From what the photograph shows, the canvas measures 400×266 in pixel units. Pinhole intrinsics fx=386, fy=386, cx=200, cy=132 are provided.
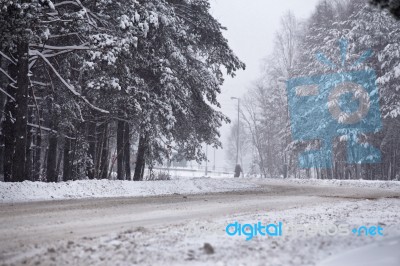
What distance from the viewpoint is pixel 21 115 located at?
1261cm

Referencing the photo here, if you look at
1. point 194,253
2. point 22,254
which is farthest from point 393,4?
point 22,254

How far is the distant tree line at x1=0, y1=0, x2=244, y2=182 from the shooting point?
40.8 feet

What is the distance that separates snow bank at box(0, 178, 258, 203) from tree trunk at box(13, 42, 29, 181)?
4.17ft

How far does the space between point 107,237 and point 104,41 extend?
8.38 metres

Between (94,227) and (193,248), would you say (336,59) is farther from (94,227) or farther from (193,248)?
(193,248)

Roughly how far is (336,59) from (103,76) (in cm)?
2191

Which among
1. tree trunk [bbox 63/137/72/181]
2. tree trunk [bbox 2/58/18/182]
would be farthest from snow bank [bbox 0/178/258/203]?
tree trunk [bbox 63/137/72/181]

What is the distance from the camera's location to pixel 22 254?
15.3 feet

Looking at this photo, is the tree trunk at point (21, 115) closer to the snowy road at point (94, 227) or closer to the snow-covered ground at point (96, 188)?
the snow-covered ground at point (96, 188)

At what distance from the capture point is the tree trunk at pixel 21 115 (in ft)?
40.7

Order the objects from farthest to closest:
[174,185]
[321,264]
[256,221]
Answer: [174,185] → [256,221] → [321,264]

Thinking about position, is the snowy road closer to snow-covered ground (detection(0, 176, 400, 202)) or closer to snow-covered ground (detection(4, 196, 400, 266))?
snow-covered ground (detection(4, 196, 400, 266))

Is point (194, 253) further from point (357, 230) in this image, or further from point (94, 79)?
point (94, 79)

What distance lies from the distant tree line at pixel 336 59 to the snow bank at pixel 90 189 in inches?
629
